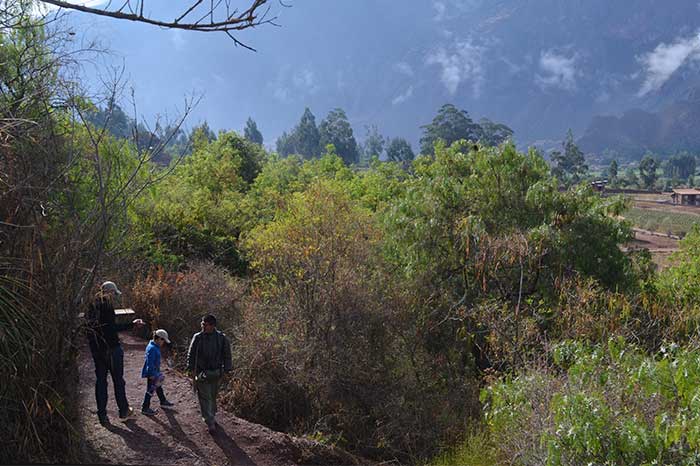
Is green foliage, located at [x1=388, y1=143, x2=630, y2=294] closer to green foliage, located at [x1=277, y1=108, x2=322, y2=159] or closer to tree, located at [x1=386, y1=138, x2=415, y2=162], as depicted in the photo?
tree, located at [x1=386, y1=138, x2=415, y2=162]

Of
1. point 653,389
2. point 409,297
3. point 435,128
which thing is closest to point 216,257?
point 409,297

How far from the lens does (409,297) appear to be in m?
11.8

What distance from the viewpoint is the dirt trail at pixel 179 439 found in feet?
20.1

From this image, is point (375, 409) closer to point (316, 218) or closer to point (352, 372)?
point (352, 372)

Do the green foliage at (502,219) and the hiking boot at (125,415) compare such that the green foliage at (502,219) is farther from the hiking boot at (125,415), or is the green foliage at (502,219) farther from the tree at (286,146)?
the tree at (286,146)

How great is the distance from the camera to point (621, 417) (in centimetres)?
489

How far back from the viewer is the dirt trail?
6.14 meters

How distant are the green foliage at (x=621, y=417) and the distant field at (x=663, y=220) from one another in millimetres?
56479

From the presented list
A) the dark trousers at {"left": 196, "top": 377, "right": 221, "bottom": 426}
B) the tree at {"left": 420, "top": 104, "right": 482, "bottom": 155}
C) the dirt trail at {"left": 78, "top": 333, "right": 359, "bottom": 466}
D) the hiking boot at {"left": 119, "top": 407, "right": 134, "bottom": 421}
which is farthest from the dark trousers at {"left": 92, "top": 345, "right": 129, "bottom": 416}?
the tree at {"left": 420, "top": 104, "right": 482, "bottom": 155}

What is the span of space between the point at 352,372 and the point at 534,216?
5872 mm

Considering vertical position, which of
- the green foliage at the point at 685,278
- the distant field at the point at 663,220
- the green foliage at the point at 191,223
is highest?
the distant field at the point at 663,220

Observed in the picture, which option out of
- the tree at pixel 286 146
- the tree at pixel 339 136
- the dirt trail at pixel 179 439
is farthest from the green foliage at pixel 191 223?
the tree at pixel 286 146

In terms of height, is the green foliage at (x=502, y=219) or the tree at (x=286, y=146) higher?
the tree at (x=286, y=146)

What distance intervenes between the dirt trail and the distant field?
55991 millimetres
